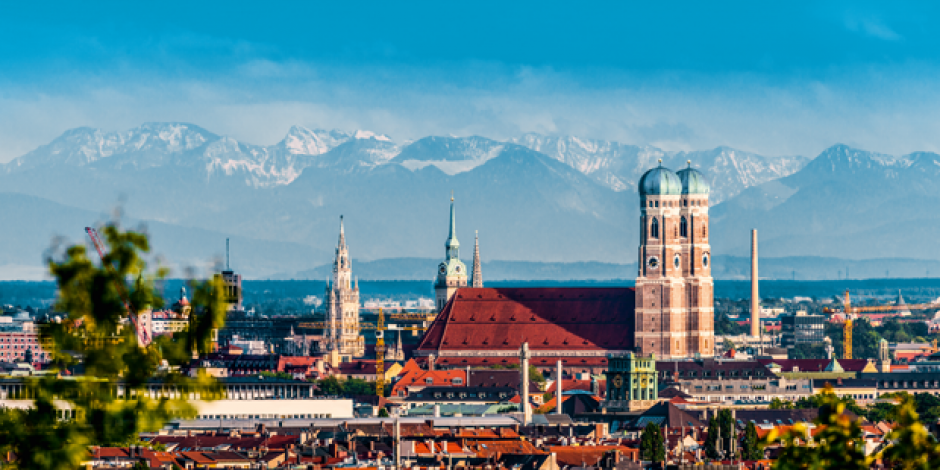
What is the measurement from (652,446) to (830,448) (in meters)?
68.4

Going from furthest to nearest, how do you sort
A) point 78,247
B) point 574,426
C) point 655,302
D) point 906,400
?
point 655,302, point 574,426, point 78,247, point 906,400

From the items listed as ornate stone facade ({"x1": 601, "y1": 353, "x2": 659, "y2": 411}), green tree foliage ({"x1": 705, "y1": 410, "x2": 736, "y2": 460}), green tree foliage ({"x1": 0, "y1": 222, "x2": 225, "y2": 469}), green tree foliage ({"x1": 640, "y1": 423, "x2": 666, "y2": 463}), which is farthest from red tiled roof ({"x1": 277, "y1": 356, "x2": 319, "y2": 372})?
green tree foliage ({"x1": 0, "y1": 222, "x2": 225, "y2": 469})

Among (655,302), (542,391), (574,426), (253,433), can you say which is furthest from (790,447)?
(655,302)

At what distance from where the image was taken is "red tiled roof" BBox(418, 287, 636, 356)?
17662cm

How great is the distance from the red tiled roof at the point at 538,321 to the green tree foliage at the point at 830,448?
6103 inches

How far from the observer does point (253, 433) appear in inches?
4055

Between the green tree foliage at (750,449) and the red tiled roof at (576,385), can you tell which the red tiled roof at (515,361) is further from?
the green tree foliage at (750,449)

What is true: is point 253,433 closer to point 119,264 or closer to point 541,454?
point 541,454

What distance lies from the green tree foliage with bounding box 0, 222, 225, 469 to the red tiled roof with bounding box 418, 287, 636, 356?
153 meters

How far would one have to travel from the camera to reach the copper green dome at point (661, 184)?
174875mm

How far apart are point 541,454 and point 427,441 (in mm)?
10881

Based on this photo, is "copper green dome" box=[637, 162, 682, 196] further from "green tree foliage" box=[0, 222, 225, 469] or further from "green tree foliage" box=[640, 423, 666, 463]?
"green tree foliage" box=[0, 222, 225, 469]

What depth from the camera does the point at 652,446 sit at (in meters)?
87.1

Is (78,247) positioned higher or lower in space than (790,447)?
higher
